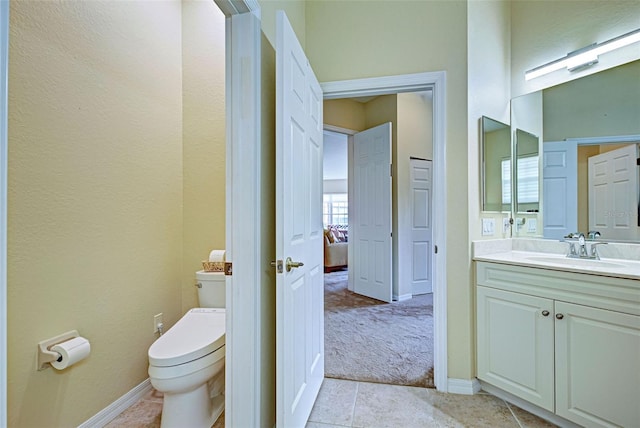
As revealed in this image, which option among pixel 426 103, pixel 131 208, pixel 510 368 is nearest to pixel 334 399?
pixel 510 368

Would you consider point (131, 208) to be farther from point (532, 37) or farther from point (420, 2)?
point (532, 37)

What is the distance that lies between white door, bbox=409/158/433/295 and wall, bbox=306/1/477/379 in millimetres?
2150

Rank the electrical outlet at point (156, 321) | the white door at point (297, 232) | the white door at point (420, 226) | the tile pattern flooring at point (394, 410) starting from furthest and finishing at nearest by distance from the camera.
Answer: the white door at point (420, 226), the electrical outlet at point (156, 321), the tile pattern flooring at point (394, 410), the white door at point (297, 232)

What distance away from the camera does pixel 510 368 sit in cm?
166

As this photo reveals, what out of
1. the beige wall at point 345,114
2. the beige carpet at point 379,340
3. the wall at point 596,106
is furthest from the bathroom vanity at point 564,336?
the beige wall at point 345,114

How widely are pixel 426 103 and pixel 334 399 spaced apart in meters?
3.84

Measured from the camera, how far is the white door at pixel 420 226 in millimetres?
4004

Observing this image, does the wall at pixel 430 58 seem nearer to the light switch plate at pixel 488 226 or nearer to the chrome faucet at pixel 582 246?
the light switch plate at pixel 488 226

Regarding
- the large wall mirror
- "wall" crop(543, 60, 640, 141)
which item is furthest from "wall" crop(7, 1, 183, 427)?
"wall" crop(543, 60, 640, 141)

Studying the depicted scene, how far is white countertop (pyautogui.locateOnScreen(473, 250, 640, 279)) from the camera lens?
1.34 metres

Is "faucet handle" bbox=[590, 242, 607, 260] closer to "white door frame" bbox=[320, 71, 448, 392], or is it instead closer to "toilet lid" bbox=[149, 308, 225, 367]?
"white door frame" bbox=[320, 71, 448, 392]

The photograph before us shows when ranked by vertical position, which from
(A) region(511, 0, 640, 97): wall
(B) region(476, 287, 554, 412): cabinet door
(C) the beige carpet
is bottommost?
(C) the beige carpet

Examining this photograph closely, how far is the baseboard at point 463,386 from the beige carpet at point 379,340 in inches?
5.4

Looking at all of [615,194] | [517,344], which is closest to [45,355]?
[517,344]
